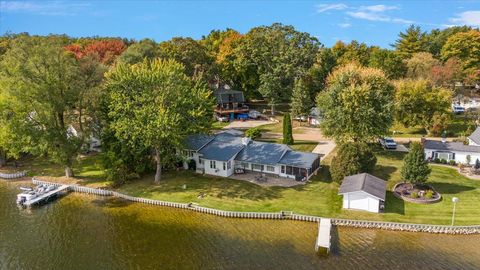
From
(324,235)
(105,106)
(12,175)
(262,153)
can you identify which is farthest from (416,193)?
(12,175)

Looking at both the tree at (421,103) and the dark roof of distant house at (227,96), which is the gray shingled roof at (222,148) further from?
the tree at (421,103)

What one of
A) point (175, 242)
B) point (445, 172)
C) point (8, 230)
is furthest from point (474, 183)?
point (8, 230)

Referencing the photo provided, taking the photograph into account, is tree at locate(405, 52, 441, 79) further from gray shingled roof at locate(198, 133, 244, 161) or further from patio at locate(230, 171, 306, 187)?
patio at locate(230, 171, 306, 187)

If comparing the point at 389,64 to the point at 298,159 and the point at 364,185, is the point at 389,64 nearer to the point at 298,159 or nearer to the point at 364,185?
the point at 298,159

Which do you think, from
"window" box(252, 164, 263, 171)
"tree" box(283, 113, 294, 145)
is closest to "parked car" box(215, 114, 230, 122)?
"tree" box(283, 113, 294, 145)

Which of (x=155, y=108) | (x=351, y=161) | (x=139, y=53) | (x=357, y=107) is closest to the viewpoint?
(x=351, y=161)

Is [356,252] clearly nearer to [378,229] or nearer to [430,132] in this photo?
[378,229]

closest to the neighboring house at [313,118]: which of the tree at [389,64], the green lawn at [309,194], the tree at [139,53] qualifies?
the tree at [389,64]
